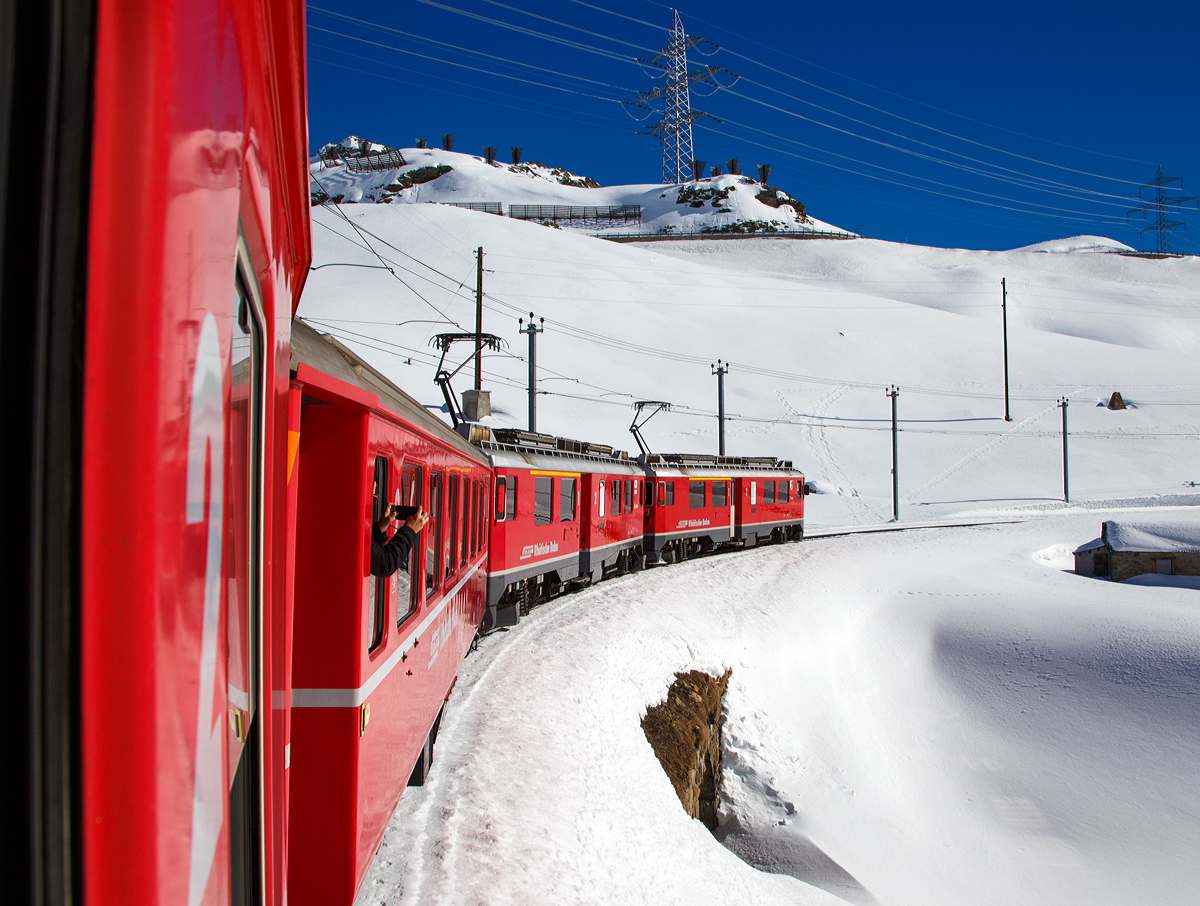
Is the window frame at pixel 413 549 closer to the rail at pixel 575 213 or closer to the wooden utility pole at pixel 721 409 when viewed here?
the wooden utility pole at pixel 721 409

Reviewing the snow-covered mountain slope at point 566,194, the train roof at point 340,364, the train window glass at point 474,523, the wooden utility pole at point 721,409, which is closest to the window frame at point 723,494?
the train window glass at point 474,523

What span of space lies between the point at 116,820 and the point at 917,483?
175ft

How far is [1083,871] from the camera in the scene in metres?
12.4

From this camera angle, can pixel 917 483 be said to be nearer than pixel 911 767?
No

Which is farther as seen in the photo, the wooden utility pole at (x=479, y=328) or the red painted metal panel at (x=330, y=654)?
the wooden utility pole at (x=479, y=328)

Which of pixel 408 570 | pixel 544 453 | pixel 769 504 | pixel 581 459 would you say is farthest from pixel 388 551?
pixel 769 504

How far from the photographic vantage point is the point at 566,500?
14.6m

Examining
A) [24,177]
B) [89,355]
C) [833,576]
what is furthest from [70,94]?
[833,576]

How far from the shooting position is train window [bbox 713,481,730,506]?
75.5 ft

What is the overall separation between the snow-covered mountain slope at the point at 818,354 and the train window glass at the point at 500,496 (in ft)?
93.7

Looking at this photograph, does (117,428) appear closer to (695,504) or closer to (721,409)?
(695,504)

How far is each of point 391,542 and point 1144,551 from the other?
26832 mm

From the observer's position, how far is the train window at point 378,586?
4004 millimetres

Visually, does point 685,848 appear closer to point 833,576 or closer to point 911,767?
point 911,767
